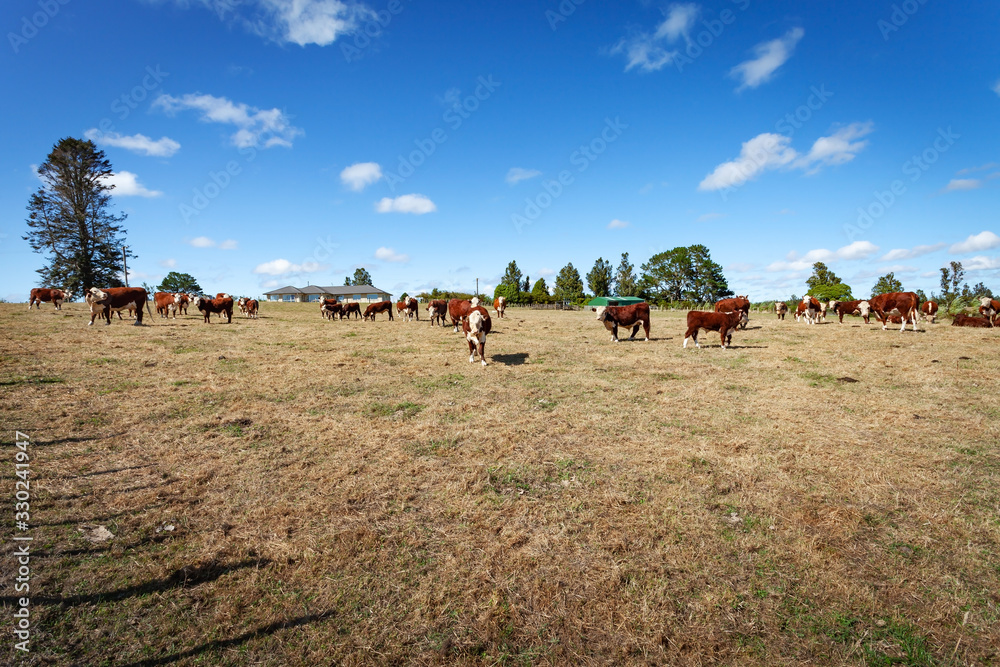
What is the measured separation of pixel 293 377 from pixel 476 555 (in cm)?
853

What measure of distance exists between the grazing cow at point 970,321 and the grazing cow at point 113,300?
42.4 m

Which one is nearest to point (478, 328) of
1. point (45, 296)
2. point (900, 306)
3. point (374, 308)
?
point (374, 308)

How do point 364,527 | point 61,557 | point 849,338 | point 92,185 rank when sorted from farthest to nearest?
1. point 92,185
2. point 849,338
3. point 364,527
4. point 61,557

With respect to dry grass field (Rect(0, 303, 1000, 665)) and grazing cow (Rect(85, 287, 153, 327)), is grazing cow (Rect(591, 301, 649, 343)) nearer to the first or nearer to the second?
dry grass field (Rect(0, 303, 1000, 665))

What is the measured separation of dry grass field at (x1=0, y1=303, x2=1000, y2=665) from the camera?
2938mm

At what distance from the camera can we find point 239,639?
2895 mm

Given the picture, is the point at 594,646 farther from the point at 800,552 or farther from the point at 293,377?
the point at 293,377

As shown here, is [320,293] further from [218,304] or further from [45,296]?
[218,304]

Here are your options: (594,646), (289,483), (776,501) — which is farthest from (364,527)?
(776,501)

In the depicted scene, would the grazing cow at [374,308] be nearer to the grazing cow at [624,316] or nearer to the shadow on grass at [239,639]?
the grazing cow at [624,316]

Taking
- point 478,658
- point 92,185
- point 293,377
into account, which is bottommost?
point 478,658

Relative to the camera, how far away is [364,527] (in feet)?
13.7

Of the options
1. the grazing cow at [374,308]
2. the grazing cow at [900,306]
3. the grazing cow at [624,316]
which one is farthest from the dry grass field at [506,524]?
the grazing cow at [374,308]

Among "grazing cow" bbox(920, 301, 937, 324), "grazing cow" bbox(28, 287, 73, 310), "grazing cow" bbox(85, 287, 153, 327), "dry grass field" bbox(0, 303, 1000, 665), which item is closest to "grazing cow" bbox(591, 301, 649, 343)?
"dry grass field" bbox(0, 303, 1000, 665)
